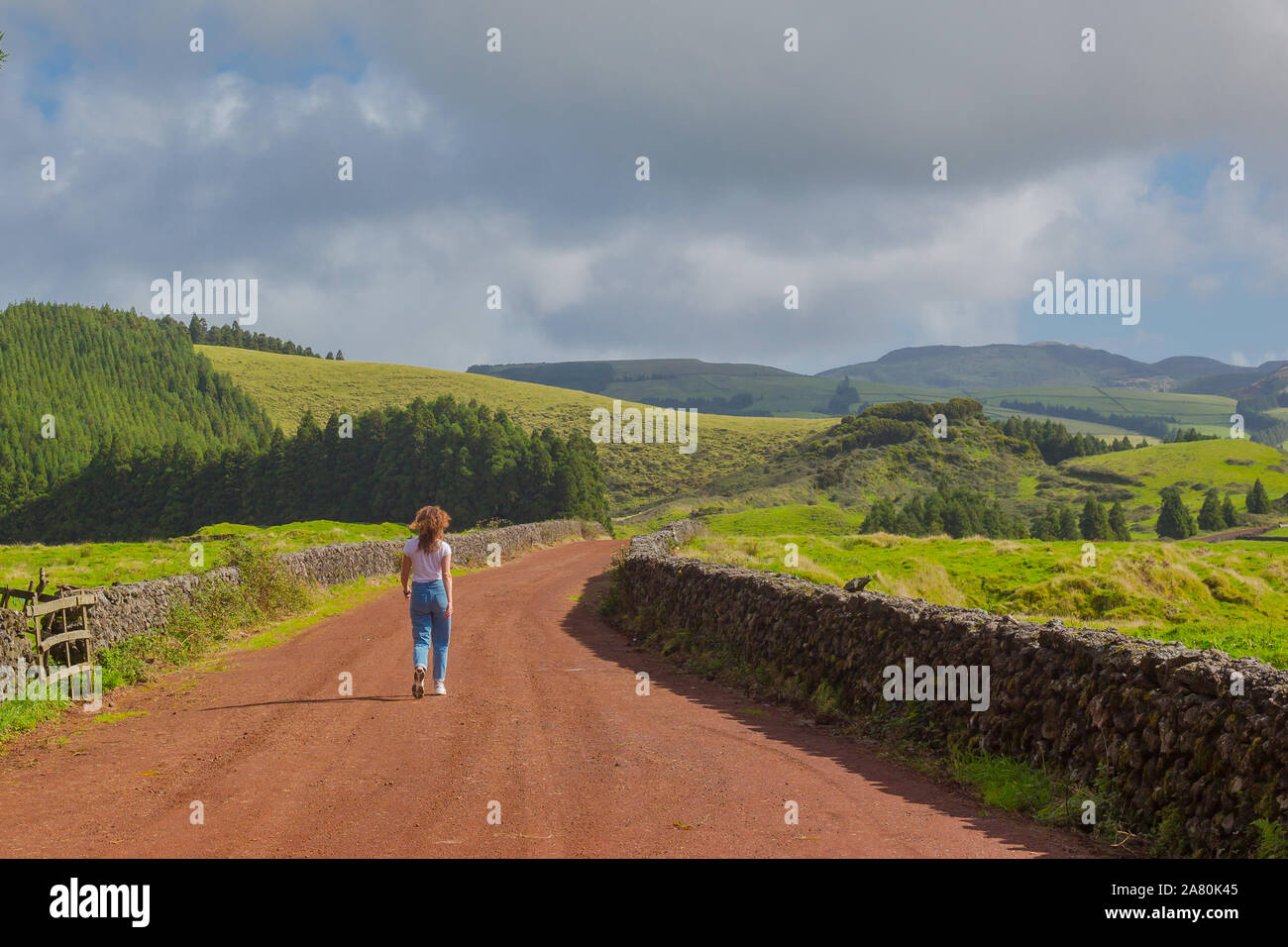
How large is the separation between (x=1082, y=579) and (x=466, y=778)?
22624mm

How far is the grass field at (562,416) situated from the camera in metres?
147

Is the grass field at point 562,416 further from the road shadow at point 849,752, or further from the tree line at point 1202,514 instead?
the road shadow at point 849,752

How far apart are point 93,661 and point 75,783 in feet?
19.3

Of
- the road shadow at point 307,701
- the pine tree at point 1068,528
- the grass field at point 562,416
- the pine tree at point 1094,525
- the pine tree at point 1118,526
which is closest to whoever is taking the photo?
the road shadow at point 307,701

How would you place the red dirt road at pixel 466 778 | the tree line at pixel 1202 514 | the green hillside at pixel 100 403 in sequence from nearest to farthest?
the red dirt road at pixel 466 778
the tree line at pixel 1202 514
the green hillside at pixel 100 403

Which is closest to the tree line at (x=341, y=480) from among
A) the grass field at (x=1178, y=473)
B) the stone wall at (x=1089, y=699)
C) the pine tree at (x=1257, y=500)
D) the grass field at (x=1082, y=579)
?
the grass field at (x=1178, y=473)

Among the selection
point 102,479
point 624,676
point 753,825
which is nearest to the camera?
point 753,825

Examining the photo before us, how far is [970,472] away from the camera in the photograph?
396ft

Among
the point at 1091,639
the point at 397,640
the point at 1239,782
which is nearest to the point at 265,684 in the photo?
the point at 397,640

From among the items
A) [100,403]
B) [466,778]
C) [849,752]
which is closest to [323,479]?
[100,403]

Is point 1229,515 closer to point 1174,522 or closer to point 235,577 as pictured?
point 1174,522

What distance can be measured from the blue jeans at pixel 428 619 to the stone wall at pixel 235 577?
15.5 ft

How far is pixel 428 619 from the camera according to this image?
12773mm
